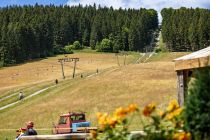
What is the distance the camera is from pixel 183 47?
19875 centimetres

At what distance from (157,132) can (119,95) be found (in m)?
58.3

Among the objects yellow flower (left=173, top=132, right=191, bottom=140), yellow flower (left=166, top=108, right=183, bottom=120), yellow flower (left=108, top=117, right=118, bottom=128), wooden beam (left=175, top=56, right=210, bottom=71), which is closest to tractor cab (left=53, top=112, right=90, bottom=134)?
wooden beam (left=175, top=56, right=210, bottom=71)

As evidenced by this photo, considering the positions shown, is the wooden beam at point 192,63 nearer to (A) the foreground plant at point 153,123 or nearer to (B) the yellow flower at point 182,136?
(A) the foreground plant at point 153,123

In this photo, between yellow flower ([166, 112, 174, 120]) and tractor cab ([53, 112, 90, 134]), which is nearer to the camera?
yellow flower ([166, 112, 174, 120])

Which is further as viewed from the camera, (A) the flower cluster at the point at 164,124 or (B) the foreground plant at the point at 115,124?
(B) the foreground plant at the point at 115,124

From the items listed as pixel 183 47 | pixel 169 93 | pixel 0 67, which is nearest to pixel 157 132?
pixel 169 93

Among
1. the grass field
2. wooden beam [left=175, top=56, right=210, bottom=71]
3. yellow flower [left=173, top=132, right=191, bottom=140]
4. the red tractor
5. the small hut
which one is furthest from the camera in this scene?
the grass field

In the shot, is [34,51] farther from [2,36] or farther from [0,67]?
[0,67]

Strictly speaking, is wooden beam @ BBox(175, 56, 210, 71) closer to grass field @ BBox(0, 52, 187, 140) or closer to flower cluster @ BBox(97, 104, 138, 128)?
flower cluster @ BBox(97, 104, 138, 128)

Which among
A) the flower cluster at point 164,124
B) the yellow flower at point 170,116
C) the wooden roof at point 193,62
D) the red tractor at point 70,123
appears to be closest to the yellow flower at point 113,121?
the flower cluster at point 164,124

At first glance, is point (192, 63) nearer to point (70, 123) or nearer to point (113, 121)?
point (113, 121)

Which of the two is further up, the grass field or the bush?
the bush

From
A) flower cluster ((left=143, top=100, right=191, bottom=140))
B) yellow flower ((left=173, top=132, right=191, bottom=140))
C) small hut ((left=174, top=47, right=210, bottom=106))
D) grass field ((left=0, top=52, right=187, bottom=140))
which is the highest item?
small hut ((left=174, top=47, right=210, bottom=106))

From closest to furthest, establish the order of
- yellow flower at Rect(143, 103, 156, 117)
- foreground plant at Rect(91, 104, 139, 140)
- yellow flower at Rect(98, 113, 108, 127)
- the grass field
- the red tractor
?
yellow flower at Rect(143, 103, 156, 117) → foreground plant at Rect(91, 104, 139, 140) → yellow flower at Rect(98, 113, 108, 127) → the red tractor → the grass field
